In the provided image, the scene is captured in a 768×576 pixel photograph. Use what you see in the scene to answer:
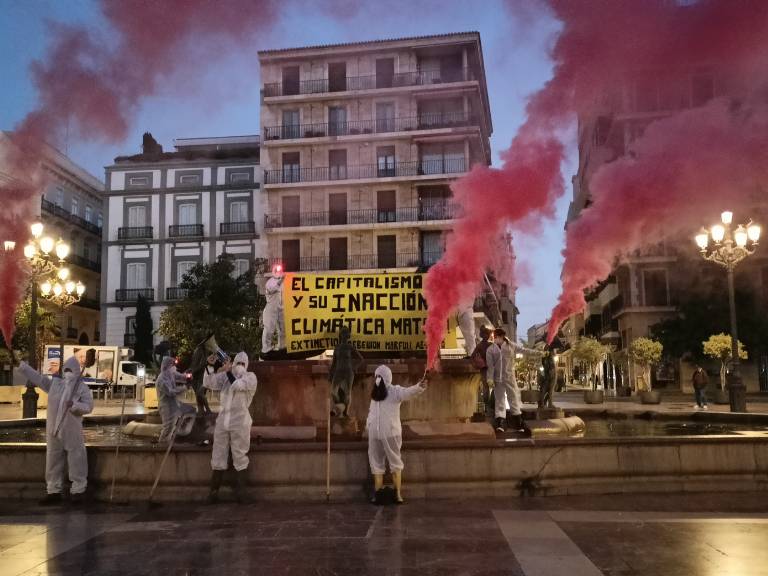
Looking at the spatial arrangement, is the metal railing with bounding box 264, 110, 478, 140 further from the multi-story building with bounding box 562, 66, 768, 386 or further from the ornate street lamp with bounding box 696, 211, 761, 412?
the ornate street lamp with bounding box 696, 211, 761, 412

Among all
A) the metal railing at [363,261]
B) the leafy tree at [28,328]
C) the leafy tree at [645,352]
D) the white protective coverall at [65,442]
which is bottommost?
the white protective coverall at [65,442]

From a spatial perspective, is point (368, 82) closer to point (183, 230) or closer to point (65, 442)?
point (183, 230)

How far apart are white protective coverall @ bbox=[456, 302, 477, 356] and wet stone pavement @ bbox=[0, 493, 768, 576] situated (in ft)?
13.0

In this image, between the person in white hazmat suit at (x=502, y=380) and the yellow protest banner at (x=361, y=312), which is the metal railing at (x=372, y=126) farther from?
the person in white hazmat suit at (x=502, y=380)

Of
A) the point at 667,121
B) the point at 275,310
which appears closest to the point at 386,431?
the point at 275,310

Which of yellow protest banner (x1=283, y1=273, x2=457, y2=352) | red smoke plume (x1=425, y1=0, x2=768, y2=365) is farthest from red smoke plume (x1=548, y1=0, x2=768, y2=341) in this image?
yellow protest banner (x1=283, y1=273, x2=457, y2=352)

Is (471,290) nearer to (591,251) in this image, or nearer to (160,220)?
(591,251)

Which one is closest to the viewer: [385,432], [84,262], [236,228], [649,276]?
[385,432]

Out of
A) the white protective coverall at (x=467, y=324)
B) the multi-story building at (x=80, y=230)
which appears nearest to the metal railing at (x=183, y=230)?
the multi-story building at (x=80, y=230)

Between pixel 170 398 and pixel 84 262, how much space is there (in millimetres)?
44566

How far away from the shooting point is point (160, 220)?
48.2 metres

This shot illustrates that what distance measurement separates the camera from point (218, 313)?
39.3 metres

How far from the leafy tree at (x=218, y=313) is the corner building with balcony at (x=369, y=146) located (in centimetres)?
620

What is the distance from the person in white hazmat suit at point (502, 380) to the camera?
416 inches
